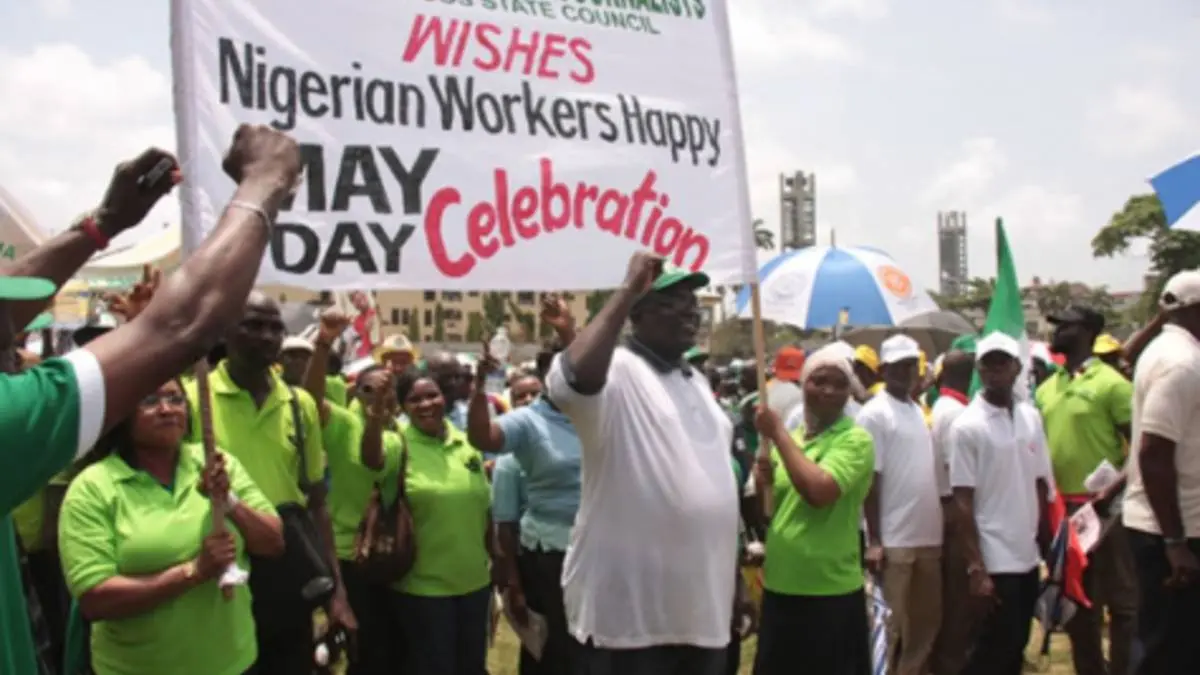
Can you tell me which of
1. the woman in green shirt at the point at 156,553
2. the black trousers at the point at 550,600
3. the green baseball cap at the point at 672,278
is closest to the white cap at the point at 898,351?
the black trousers at the point at 550,600

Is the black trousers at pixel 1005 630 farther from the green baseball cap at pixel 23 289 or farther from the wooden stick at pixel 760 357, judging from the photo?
the green baseball cap at pixel 23 289

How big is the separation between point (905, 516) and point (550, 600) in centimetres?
202

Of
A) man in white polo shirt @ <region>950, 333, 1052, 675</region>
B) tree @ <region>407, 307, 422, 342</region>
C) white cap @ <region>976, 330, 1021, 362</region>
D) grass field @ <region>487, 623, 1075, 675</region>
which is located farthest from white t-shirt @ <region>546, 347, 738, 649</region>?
tree @ <region>407, 307, 422, 342</region>

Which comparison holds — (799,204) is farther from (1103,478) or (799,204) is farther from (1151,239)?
(1103,478)

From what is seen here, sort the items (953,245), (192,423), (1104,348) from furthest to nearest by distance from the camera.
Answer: (953,245)
(1104,348)
(192,423)

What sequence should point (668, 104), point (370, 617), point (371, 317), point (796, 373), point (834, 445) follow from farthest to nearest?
point (796, 373), point (371, 317), point (370, 617), point (834, 445), point (668, 104)

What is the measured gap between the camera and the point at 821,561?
5.24 meters

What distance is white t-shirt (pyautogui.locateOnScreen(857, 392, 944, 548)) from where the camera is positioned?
6410 mm

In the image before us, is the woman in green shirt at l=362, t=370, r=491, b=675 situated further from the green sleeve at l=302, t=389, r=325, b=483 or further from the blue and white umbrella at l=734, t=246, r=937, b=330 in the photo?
the blue and white umbrella at l=734, t=246, r=937, b=330

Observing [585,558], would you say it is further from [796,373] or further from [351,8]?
[796,373]

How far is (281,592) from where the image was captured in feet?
14.4

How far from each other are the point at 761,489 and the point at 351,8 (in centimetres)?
278

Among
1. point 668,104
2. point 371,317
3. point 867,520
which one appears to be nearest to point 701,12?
point 668,104

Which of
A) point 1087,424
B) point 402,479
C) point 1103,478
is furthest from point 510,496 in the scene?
point 1087,424
